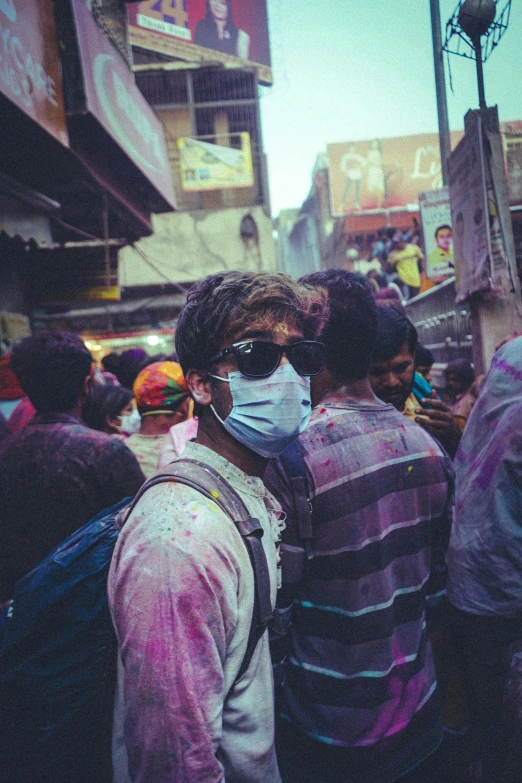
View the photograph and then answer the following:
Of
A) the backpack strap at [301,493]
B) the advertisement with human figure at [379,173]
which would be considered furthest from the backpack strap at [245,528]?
the advertisement with human figure at [379,173]

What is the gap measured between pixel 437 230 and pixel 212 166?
876 centimetres

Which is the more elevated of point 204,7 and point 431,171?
point 204,7

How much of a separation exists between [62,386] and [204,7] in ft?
73.5

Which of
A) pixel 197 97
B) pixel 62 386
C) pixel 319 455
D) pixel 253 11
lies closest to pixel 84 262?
pixel 62 386

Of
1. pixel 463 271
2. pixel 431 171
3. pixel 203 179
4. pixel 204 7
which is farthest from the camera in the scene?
pixel 431 171

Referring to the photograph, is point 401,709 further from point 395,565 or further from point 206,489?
point 206,489

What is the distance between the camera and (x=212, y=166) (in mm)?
14984

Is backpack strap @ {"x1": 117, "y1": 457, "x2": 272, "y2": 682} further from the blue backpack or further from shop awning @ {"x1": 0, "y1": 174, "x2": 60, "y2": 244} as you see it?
shop awning @ {"x1": 0, "y1": 174, "x2": 60, "y2": 244}

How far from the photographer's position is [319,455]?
1631mm

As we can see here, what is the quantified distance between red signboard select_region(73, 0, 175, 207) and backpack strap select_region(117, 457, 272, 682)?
19.0 feet

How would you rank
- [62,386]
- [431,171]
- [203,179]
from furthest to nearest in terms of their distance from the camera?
[431,171], [203,179], [62,386]

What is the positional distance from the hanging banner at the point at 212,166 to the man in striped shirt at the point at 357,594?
14432 mm

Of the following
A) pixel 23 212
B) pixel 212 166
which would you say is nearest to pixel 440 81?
pixel 23 212

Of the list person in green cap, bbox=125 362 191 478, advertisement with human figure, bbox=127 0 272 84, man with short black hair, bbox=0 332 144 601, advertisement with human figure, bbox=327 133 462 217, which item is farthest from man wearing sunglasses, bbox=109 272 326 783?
advertisement with human figure, bbox=327 133 462 217
